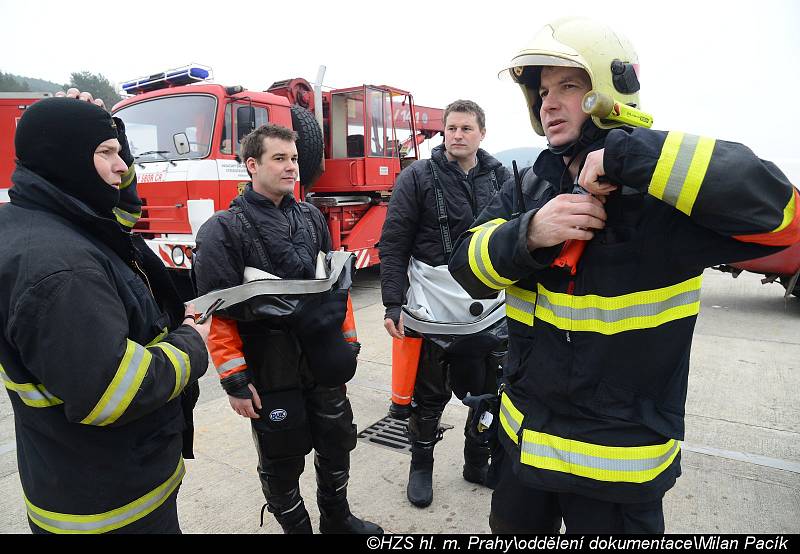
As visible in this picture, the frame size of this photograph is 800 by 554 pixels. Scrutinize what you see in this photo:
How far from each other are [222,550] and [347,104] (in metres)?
7.19

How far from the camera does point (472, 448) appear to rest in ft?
9.62

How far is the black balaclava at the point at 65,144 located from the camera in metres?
1.43

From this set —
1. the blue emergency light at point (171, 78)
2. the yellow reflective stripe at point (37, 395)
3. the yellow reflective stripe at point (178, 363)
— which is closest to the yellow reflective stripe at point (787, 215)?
the yellow reflective stripe at point (178, 363)

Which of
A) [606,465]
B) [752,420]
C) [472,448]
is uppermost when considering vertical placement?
[606,465]

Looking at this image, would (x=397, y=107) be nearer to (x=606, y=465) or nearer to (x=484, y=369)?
(x=484, y=369)

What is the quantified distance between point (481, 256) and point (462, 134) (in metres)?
1.42

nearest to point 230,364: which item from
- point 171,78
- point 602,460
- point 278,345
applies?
point 278,345

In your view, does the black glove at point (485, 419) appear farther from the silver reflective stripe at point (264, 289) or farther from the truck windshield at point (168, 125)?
the truck windshield at point (168, 125)

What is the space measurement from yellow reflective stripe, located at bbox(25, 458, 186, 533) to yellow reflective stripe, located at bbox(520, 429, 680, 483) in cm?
116

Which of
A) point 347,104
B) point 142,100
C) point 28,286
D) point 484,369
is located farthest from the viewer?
point 347,104

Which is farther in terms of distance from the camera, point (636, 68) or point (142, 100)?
point (142, 100)

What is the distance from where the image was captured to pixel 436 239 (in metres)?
2.83

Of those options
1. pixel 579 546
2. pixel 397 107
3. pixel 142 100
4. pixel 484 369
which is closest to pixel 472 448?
pixel 484 369

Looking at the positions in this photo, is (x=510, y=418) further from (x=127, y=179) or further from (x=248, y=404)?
(x=127, y=179)
